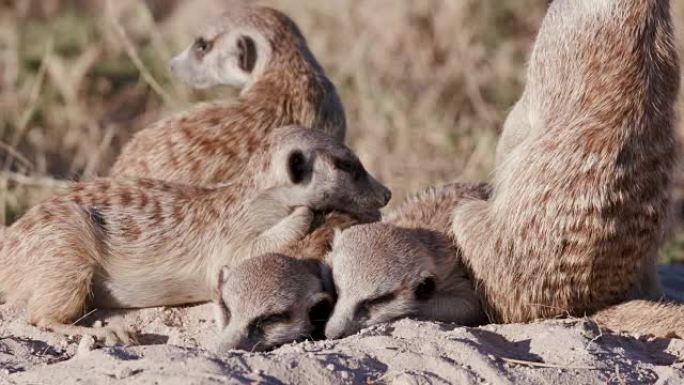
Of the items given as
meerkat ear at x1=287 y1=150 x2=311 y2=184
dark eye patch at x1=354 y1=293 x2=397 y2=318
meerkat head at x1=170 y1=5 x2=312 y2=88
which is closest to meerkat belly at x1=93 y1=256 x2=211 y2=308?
meerkat ear at x1=287 y1=150 x2=311 y2=184

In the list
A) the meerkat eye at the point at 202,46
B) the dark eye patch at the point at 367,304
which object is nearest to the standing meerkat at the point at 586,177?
the dark eye patch at the point at 367,304

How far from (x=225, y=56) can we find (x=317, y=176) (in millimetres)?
1423

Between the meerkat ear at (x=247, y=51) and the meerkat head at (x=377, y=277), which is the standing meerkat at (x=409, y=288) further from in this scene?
the meerkat ear at (x=247, y=51)

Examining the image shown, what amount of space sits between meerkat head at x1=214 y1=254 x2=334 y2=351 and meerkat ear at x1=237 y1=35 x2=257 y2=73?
6.28 feet

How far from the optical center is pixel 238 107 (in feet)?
19.7

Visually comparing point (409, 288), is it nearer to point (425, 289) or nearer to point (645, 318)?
point (425, 289)

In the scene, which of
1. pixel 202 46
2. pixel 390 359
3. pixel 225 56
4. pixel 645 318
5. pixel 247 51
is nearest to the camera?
pixel 390 359

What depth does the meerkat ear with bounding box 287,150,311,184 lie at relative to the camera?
522 cm

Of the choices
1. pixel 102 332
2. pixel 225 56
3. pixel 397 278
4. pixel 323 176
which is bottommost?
pixel 102 332

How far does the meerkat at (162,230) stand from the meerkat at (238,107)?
1.50ft

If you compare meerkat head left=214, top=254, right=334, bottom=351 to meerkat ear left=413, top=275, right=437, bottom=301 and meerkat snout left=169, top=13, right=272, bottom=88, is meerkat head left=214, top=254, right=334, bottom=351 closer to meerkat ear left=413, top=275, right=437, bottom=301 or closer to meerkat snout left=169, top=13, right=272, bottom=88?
meerkat ear left=413, top=275, right=437, bottom=301

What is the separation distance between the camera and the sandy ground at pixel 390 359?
3785mm

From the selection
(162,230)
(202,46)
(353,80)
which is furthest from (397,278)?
(353,80)

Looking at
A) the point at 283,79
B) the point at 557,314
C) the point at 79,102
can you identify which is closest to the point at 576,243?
the point at 557,314
